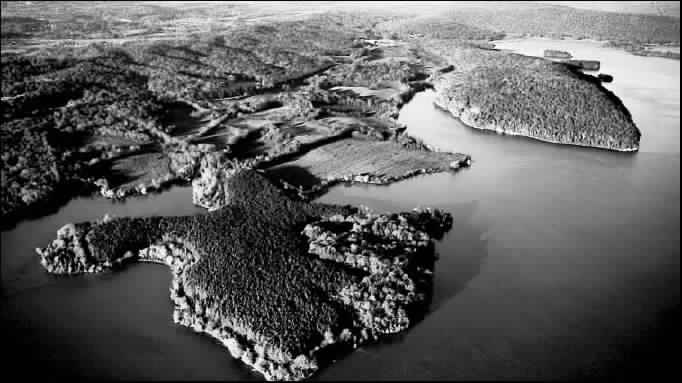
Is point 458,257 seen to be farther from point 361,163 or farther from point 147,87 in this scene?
point 147,87

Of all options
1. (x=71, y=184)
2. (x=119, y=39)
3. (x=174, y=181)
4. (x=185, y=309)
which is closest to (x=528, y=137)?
(x=174, y=181)

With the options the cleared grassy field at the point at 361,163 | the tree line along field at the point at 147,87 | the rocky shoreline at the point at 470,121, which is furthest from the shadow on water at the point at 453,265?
the tree line along field at the point at 147,87

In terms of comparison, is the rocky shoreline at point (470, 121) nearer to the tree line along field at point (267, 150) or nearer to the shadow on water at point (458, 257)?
the tree line along field at point (267, 150)

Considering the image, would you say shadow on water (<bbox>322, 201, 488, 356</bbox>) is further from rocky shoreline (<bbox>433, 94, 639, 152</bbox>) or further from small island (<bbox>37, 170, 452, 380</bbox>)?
rocky shoreline (<bbox>433, 94, 639, 152</bbox>)

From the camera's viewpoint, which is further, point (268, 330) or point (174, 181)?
point (174, 181)

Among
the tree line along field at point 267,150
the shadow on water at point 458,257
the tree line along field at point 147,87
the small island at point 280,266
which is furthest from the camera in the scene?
the tree line along field at point 147,87

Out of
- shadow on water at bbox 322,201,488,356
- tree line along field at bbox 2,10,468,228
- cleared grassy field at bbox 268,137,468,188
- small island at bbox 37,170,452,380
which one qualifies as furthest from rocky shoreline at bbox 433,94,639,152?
small island at bbox 37,170,452,380

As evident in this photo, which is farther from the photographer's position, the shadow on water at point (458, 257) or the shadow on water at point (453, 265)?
the shadow on water at point (458, 257)

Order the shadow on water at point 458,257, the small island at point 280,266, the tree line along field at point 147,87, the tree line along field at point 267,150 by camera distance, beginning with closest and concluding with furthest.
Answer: the small island at point 280,266
the tree line along field at point 267,150
the shadow on water at point 458,257
the tree line along field at point 147,87

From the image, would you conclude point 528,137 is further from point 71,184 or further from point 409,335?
point 71,184

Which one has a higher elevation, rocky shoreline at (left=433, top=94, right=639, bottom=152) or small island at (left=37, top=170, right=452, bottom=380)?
rocky shoreline at (left=433, top=94, right=639, bottom=152)

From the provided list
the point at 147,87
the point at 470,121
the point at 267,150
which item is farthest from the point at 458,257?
the point at 147,87
